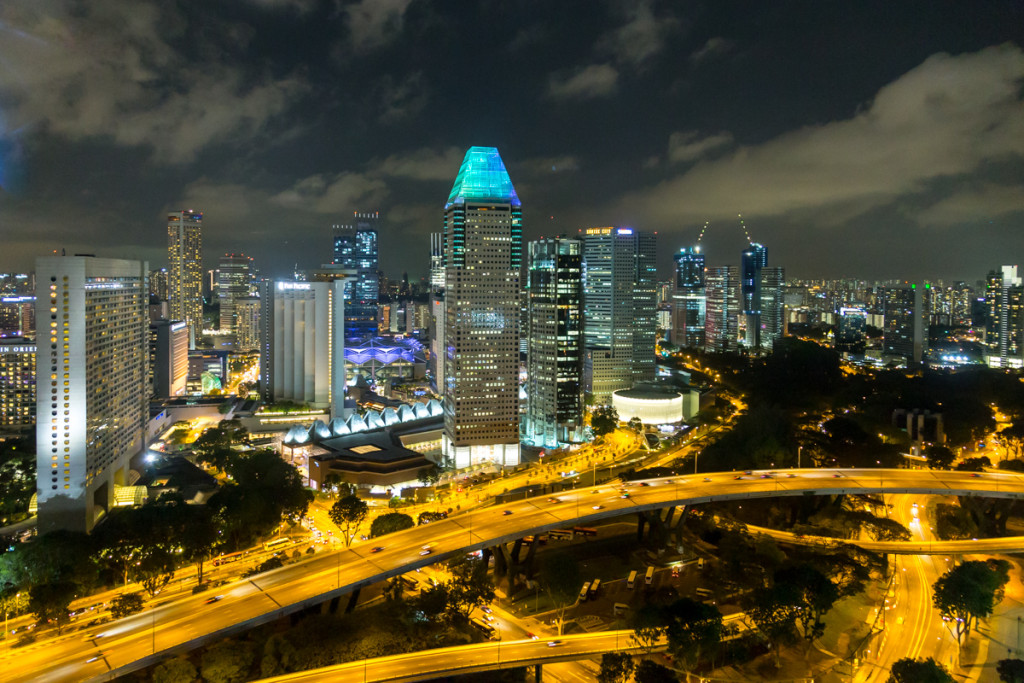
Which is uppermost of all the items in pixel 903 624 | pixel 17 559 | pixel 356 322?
pixel 356 322

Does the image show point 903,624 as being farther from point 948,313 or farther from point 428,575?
point 948,313

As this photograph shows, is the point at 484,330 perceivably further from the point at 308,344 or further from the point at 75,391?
the point at 75,391

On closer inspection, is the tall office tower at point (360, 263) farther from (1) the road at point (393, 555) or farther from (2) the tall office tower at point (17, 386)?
(1) the road at point (393, 555)

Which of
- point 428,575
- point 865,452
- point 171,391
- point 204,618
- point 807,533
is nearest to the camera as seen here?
point 204,618

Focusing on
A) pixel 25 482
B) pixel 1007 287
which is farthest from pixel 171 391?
pixel 1007 287

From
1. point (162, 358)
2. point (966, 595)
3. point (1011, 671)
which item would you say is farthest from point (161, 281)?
point (1011, 671)
